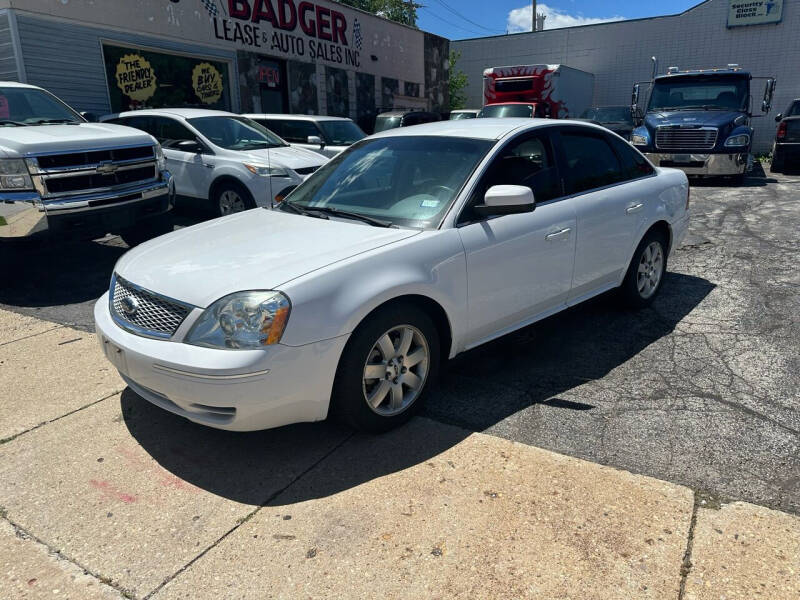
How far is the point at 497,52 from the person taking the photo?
28453mm

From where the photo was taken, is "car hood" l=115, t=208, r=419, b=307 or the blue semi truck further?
the blue semi truck

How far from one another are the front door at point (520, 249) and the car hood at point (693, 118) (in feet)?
33.7

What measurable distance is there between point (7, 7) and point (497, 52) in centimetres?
2242

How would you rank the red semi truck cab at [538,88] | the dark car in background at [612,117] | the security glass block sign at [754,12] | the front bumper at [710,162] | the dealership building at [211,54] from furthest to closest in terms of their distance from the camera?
the security glass block sign at [754,12] < the red semi truck cab at [538,88] < the dark car in background at [612,117] < the front bumper at [710,162] < the dealership building at [211,54]

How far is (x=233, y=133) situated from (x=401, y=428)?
7099 mm

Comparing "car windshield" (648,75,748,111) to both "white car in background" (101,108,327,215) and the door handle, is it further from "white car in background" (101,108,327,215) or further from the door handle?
the door handle

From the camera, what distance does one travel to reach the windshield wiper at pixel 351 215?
11.5ft

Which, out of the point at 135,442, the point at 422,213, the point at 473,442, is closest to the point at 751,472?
the point at 473,442

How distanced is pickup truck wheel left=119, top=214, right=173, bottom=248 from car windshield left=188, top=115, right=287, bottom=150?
6.76ft

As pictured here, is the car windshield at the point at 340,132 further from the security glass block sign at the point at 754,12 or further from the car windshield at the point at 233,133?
the security glass block sign at the point at 754,12

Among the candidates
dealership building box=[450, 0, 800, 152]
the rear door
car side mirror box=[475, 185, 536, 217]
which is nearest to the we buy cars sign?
dealership building box=[450, 0, 800, 152]

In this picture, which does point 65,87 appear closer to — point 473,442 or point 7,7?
point 7,7

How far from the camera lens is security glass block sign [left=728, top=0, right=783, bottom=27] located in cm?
2159

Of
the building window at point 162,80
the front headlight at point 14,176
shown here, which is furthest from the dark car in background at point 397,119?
the front headlight at point 14,176
